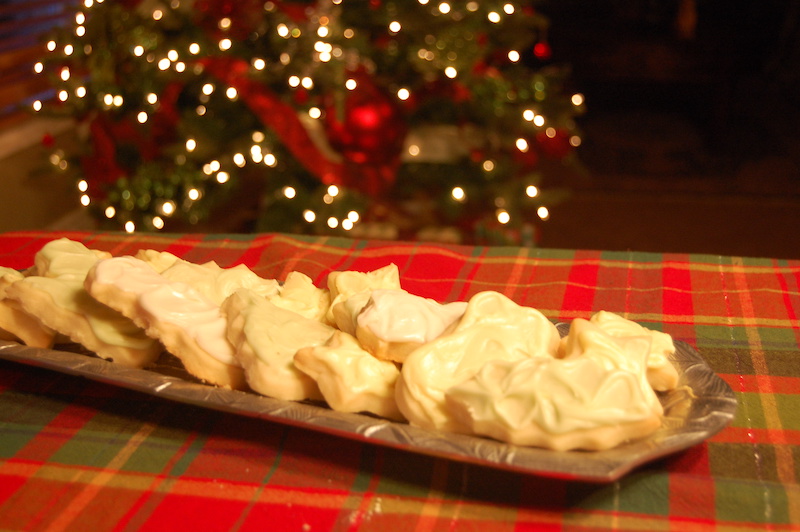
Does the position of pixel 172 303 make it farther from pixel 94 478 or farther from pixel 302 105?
pixel 302 105

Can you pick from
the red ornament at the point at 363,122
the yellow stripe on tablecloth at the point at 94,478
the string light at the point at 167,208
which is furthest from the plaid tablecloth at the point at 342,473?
the string light at the point at 167,208

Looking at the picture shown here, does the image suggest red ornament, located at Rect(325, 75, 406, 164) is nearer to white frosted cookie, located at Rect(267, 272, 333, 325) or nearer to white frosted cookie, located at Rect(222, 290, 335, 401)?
white frosted cookie, located at Rect(267, 272, 333, 325)

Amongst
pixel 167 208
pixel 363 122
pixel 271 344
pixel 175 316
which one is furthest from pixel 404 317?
pixel 167 208

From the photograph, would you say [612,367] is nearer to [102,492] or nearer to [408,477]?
[408,477]

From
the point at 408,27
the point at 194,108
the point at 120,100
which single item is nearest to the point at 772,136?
the point at 408,27

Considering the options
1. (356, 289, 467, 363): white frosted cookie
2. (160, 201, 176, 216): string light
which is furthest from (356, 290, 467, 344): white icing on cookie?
(160, 201, 176, 216): string light

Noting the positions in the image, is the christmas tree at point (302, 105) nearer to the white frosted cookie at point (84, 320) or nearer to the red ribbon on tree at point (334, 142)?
the red ribbon on tree at point (334, 142)

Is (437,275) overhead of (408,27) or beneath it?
beneath
